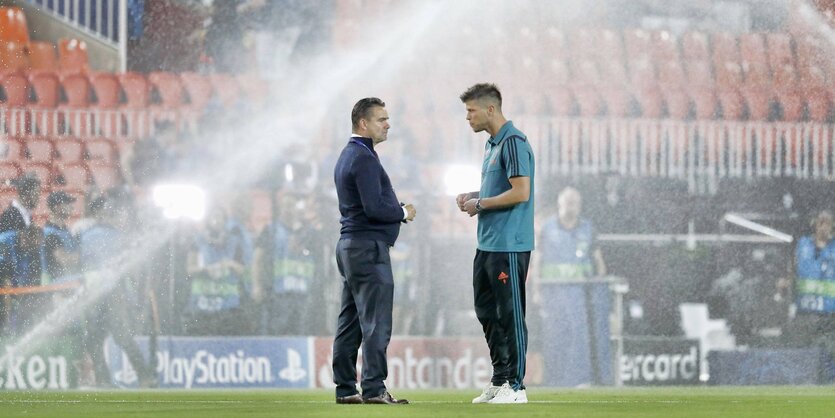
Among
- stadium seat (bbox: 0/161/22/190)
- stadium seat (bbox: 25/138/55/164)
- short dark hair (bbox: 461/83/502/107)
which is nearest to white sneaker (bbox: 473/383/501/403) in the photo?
short dark hair (bbox: 461/83/502/107)

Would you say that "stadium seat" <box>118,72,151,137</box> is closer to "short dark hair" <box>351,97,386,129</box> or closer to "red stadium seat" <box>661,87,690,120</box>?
"red stadium seat" <box>661,87,690,120</box>

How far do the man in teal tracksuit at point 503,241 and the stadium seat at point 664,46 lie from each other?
391 centimetres

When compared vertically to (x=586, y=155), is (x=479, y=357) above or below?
below

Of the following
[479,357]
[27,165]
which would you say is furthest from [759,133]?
[27,165]

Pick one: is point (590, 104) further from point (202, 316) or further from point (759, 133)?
point (202, 316)

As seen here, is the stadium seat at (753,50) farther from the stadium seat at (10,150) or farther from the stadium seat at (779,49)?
the stadium seat at (10,150)

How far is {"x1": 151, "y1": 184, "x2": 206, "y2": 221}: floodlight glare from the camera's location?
827cm

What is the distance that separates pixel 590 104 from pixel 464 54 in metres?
0.93

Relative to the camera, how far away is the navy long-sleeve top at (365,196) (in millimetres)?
4852

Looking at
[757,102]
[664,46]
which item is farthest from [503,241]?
[757,102]

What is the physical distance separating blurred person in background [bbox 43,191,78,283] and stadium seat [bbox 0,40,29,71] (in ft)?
2.85

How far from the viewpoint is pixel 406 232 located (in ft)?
27.6

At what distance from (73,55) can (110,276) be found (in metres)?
1.47

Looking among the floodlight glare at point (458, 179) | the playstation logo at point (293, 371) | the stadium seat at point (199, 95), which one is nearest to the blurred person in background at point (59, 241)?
the stadium seat at point (199, 95)
